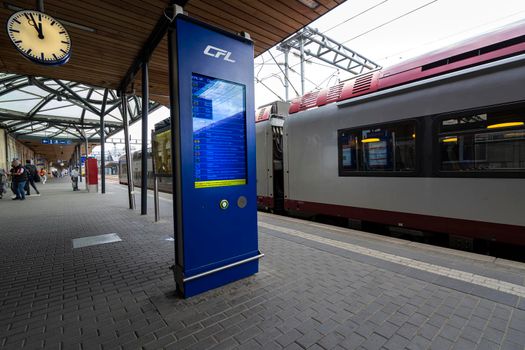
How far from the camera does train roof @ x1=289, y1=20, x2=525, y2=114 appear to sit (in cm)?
376

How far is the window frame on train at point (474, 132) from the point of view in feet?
11.6

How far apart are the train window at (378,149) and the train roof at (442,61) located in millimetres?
842

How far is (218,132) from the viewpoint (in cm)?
290

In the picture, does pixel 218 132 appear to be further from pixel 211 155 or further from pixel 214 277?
pixel 214 277

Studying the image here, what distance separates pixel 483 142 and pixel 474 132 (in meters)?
0.19

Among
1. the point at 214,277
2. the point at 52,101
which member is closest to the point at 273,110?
the point at 214,277

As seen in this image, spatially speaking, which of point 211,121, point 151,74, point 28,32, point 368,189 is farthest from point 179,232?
point 151,74

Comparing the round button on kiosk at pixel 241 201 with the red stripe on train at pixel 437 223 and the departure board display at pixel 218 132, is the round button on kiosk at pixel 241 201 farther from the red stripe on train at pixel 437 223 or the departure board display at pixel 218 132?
the red stripe on train at pixel 437 223

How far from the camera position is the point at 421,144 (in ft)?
14.4

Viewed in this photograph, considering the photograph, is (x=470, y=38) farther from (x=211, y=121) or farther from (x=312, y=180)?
(x=211, y=121)

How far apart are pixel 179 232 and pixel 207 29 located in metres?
2.17

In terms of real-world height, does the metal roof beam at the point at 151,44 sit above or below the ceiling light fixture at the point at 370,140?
above

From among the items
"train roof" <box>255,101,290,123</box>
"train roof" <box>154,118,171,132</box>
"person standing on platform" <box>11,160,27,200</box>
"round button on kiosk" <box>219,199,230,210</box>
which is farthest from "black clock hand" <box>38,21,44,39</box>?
"person standing on platform" <box>11,160,27,200</box>

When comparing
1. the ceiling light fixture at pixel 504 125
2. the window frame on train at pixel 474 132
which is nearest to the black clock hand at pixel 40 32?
the window frame on train at pixel 474 132
